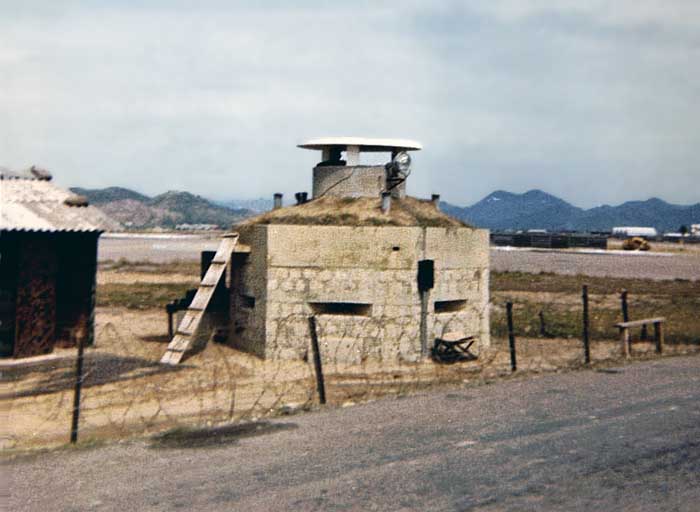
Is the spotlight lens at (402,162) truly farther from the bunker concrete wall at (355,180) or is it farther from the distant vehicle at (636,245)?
the distant vehicle at (636,245)

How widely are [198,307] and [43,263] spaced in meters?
3.04

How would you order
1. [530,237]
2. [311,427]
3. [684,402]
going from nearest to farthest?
[311,427], [684,402], [530,237]

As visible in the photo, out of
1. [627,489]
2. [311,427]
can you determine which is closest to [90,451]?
[311,427]

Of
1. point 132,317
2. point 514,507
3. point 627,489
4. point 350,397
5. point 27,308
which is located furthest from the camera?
point 132,317

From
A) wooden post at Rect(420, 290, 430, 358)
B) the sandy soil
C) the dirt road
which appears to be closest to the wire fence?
the sandy soil

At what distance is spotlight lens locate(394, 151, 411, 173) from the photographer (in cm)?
1549

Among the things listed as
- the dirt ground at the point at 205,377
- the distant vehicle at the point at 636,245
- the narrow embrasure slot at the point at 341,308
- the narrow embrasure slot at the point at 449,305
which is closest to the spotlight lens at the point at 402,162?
the narrow embrasure slot at the point at 449,305

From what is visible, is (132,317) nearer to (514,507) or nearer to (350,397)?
(350,397)

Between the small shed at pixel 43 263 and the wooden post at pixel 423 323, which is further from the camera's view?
the wooden post at pixel 423 323

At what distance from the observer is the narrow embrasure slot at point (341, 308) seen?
547 inches

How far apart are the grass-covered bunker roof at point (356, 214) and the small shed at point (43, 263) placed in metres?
3.31

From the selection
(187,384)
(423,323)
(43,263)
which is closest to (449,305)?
(423,323)

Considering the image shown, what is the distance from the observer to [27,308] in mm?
13531

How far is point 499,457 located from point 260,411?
11.8 ft
